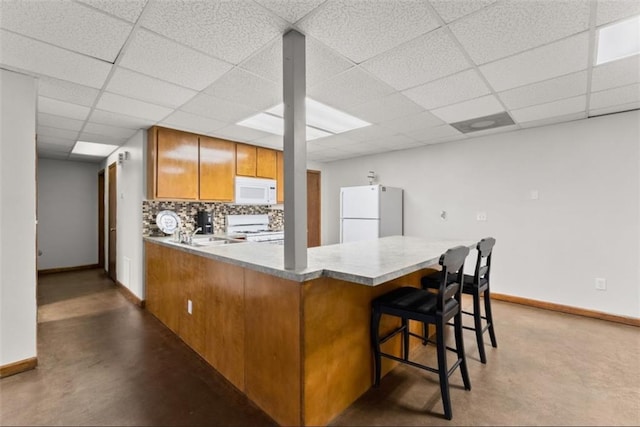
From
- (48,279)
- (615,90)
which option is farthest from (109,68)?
(48,279)

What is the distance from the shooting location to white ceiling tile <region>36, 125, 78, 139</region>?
3814 mm

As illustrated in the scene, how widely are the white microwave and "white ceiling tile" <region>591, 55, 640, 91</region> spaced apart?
406 centimetres

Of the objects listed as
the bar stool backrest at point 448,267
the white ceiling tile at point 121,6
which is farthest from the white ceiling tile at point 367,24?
the bar stool backrest at point 448,267

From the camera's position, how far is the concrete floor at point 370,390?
180cm

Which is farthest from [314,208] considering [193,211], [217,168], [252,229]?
[193,211]

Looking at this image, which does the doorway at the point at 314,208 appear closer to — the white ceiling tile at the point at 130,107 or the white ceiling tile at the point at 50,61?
the white ceiling tile at the point at 130,107

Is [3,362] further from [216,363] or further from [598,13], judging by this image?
[598,13]

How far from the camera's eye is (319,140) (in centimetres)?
450

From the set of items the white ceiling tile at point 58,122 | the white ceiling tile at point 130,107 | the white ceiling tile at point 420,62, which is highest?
the white ceiling tile at point 420,62

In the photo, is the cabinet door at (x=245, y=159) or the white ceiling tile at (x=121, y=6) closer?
the white ceiling tile at (x=121, y=6)

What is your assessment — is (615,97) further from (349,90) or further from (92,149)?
(92,149)

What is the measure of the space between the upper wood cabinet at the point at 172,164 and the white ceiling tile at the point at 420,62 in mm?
2790

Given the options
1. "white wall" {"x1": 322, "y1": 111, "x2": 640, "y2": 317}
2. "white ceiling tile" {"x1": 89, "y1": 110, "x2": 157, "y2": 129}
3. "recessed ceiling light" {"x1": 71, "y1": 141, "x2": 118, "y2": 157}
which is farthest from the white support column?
"recessed ceiling light" {"x1": 71, "y1": 141, "x2": 118, "y2": 157}

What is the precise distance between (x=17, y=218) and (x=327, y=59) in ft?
8.88
